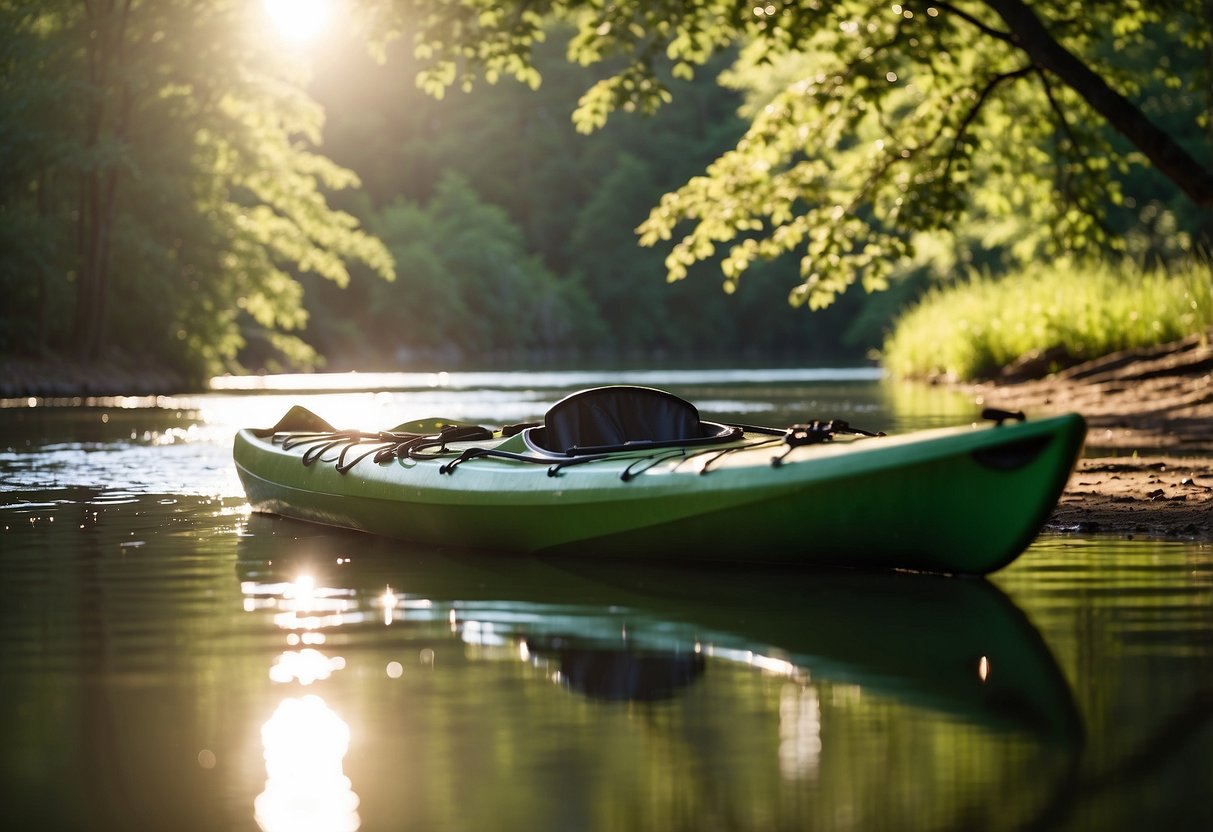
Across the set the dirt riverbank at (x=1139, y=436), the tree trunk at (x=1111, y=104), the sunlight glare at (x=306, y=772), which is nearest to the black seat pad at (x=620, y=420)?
the dirt riverbank at (x=1139, y=436)

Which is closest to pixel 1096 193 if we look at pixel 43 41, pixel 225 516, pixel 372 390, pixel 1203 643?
pixel 225 516

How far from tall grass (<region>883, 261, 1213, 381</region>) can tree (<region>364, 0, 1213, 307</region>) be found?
4051 millimetres

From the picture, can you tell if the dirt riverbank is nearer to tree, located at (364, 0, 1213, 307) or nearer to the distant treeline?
tree, located at (364, 0, 1213, 307)

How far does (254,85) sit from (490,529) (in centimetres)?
2310

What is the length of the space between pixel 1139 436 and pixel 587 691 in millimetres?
10045

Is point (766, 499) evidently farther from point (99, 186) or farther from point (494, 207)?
point (494, 207)

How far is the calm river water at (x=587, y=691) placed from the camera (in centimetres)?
367

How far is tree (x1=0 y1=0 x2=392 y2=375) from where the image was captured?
27688 mm

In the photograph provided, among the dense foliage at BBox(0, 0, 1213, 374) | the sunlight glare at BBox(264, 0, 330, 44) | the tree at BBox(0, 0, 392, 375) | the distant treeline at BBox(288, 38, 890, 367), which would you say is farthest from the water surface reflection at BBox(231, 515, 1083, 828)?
the distant treeline at BBox(288, 38, 890, 367)

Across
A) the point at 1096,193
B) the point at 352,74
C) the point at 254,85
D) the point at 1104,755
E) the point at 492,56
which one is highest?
the point at 352,74

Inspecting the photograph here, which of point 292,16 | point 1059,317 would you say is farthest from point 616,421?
point 292,16

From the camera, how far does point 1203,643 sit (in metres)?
5.48

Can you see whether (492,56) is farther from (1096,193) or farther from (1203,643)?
(1203,643)

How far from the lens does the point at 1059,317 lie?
77.2ft
